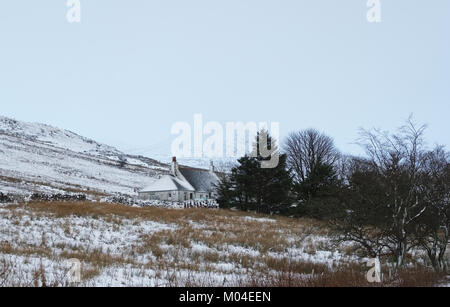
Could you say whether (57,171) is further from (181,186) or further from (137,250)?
(137,250)

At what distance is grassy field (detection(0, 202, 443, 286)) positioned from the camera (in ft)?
24.0

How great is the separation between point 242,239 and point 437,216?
338 inches

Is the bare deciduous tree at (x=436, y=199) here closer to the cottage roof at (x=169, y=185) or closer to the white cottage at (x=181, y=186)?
the white cottage at (x=181, y=186)

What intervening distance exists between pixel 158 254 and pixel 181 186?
116 feet

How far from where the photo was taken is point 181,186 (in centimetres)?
4781

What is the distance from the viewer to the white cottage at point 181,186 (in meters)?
47.1

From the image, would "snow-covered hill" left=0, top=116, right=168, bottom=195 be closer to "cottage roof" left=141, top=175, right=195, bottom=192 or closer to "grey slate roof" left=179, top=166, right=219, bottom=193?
"cottage roof" left=141, top=175, right=195, bottom=192

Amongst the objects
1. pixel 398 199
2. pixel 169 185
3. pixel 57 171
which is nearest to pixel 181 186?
pixel 169 185

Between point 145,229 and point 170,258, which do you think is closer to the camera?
point 170,258

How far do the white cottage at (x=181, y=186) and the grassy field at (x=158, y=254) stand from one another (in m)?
23.9

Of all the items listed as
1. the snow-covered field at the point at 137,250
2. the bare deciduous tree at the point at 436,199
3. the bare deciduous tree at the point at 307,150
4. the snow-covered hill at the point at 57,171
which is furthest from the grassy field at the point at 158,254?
the bare deciduous tree at the point at 307,150
